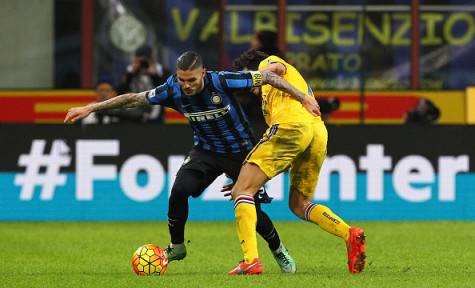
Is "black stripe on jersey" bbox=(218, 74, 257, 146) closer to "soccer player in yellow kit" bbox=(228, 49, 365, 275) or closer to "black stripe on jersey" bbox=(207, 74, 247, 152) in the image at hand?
"black stripe on jersey" bbox=(207, 74, 247, 152)

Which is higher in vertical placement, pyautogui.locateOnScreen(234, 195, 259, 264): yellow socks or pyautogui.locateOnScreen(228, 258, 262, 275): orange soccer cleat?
pyautogui.locateOnScreen(234, 195, 259, 264): yellow socks

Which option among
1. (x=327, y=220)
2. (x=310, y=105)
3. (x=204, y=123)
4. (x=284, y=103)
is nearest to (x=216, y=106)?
(x=204, y=123)

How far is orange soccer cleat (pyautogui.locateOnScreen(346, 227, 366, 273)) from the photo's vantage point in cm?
1043

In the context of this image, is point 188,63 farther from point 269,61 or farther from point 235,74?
point 269,61

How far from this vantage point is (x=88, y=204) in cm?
1662

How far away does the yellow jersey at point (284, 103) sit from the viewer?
1064 cm

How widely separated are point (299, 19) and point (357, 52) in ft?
3.33

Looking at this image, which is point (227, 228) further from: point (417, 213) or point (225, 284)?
point (225, 284)

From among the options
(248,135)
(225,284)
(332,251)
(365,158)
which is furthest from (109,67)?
(225,284)

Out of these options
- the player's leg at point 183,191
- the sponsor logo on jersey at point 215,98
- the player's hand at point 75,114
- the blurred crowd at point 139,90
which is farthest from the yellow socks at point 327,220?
the blurred crowd at point 139,90

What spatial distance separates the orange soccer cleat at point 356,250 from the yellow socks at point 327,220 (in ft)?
0.40

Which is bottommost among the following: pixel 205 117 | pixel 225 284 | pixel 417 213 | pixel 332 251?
pixel 417 213

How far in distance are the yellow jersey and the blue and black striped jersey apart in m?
0.26

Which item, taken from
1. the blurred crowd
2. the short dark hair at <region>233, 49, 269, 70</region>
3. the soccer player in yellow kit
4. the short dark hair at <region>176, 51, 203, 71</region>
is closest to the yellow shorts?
the soccer player in yellow kit
